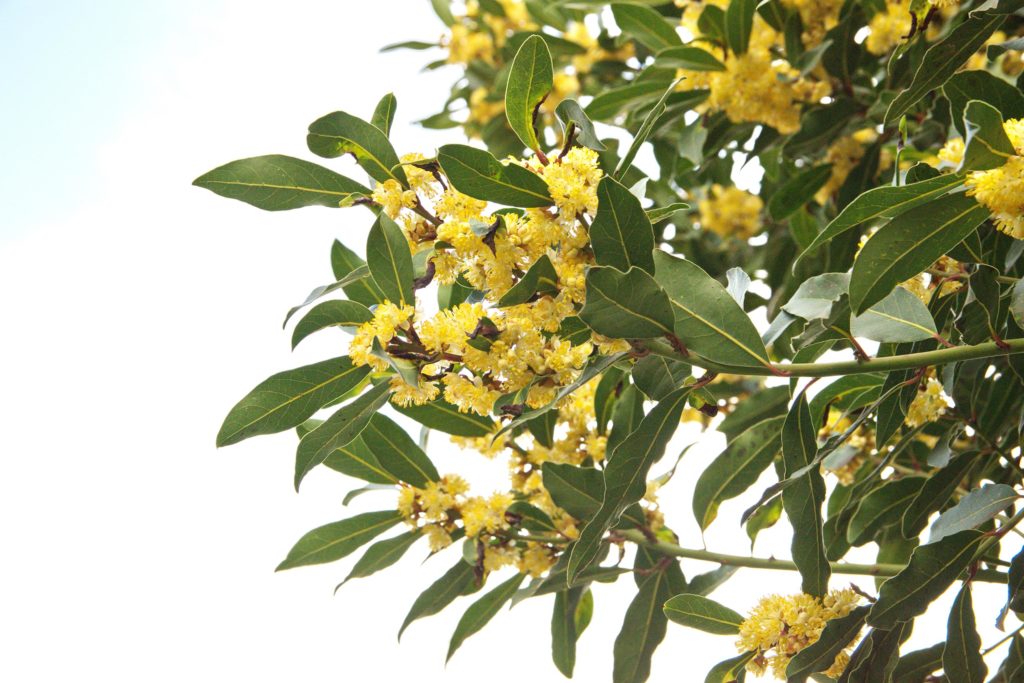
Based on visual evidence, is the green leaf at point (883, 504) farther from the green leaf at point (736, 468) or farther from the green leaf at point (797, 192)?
the green leaf at point (797, 192)

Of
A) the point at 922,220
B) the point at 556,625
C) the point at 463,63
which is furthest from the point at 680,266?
the point at 463,63

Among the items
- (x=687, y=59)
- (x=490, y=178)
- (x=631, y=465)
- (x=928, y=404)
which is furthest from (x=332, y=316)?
(x=687, y=59)

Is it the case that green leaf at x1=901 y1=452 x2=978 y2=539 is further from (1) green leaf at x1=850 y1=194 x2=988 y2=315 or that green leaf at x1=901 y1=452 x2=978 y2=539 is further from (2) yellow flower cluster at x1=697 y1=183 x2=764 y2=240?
(2) yellow flower cluster at x1=697 y1=183 x2=764 y2=240

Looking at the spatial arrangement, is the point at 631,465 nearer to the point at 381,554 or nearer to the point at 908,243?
the point at 908,243

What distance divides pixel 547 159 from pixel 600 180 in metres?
0.09

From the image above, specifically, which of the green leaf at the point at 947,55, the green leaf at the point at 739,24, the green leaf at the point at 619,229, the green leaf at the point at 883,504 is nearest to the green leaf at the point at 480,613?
the green leaf at the point at 883,504

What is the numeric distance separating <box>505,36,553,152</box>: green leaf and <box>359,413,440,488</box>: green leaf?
1.89ft

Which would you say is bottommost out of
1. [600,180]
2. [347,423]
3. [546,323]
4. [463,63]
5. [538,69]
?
[347,423]

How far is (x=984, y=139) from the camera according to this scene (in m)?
0.83

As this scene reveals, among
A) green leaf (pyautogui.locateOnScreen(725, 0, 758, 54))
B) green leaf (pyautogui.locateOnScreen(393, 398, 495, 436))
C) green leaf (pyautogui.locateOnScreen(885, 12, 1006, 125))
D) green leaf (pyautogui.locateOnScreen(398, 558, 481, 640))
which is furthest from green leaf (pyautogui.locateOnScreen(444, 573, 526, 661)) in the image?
green leaf (pyautogui.locateOnScreen(725, 0, 758, 54))

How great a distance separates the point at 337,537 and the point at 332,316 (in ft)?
1.87

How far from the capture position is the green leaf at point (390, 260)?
90 cm

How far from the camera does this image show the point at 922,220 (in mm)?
902

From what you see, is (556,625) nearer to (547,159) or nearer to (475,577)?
(475,577)
